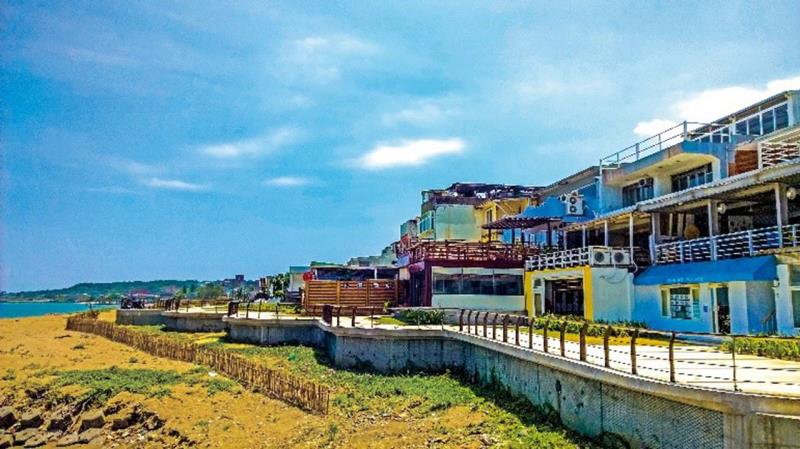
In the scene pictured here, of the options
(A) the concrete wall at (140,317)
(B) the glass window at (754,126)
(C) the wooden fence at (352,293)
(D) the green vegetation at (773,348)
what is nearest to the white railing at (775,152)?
(B) the glass window at (754,126)

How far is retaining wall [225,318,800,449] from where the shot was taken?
10.0 meters

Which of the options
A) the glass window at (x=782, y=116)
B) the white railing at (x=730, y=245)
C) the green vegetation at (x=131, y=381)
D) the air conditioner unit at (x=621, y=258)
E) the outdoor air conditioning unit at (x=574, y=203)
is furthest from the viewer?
the outdoor air conditioning unit at (x=574, y=203)

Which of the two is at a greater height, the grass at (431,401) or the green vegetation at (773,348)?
the green vegetation at (773,348)

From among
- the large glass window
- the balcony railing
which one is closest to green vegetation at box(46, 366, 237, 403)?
the large glass window

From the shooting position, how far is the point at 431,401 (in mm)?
21016

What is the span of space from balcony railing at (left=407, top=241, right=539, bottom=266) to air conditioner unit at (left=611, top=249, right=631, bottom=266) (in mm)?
8634

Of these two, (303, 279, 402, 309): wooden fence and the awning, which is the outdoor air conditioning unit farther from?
(303, 279, 402, 309): wooden fence

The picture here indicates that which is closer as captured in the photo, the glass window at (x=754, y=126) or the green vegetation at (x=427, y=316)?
the green vegetation at (x=427, y=316)

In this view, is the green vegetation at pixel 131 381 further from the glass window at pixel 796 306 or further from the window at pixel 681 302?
the glass window at pixel 796 306

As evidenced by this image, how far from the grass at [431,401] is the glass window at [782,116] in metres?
21.2

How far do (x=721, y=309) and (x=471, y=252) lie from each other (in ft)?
53.2

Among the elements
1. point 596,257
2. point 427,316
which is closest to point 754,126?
point 596,257

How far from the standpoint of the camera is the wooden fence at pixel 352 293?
40406 mm

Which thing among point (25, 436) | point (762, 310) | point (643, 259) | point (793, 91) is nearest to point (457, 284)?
point (643, 259)
